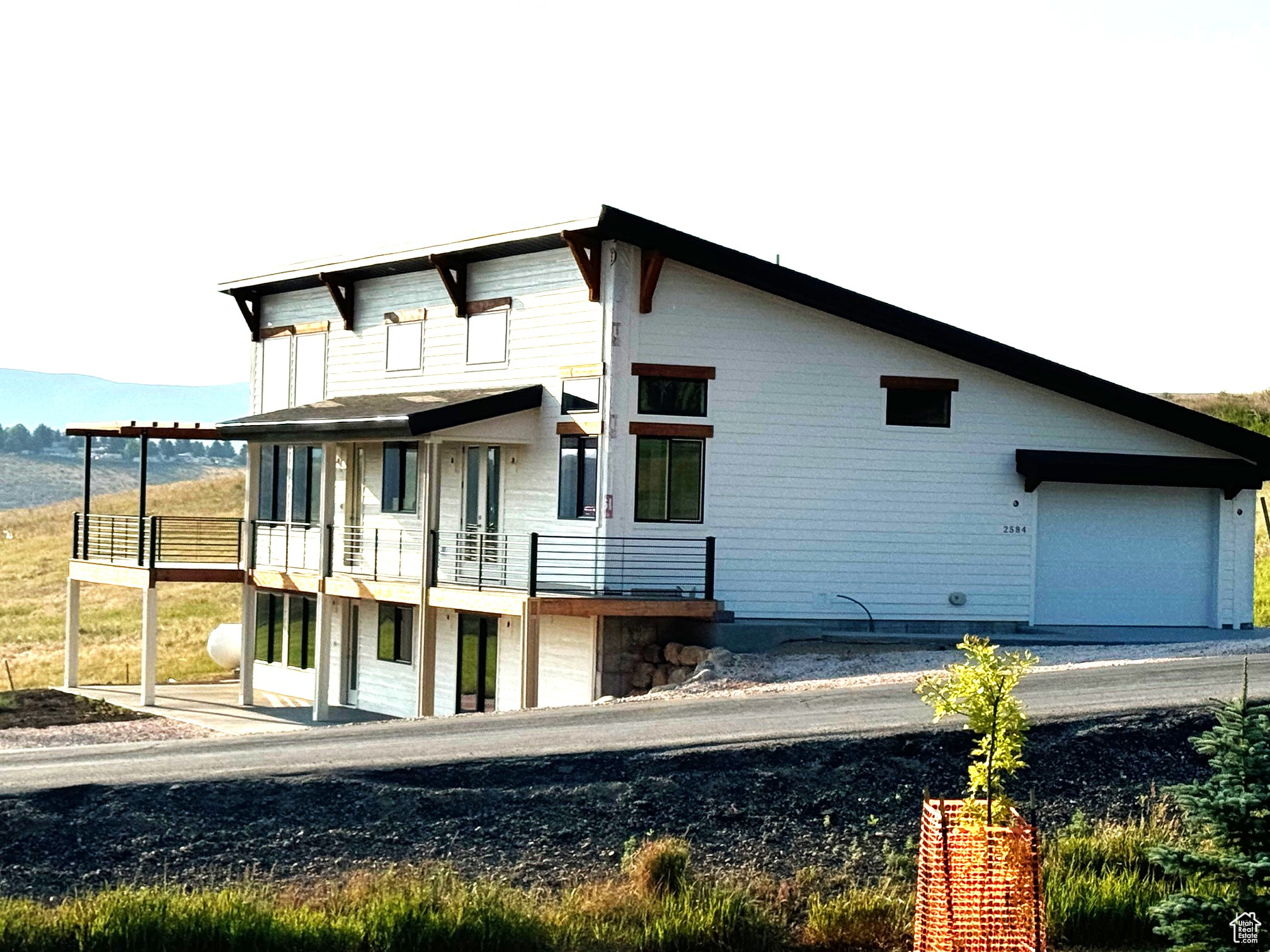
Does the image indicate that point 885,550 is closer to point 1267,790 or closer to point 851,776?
point 851,776

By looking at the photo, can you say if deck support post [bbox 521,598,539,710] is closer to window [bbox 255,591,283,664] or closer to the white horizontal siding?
the white horizontal siding

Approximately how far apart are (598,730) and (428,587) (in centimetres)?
989

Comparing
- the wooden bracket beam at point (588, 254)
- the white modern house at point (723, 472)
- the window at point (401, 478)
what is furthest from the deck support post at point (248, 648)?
the wooden bracket beam at point (588, 254)

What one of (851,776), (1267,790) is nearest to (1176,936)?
(1267,790)

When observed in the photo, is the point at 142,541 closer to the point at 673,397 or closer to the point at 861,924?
the point at 673,397

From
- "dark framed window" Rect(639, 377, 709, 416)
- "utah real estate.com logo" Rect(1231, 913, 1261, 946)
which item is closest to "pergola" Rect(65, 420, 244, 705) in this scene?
"dark framed window" Rect(639, 377, 709, 416)

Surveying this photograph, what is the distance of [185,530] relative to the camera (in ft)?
130

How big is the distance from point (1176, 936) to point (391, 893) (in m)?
5.82

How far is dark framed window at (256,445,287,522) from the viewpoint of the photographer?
35.7m

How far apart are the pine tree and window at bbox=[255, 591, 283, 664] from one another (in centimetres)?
2717

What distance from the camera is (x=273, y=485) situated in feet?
118

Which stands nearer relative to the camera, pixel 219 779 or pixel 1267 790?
pixel 1267 790

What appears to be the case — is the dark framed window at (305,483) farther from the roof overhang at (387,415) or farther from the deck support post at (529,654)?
the deck support post at (529,654)

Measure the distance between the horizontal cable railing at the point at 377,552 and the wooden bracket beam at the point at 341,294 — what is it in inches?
162
